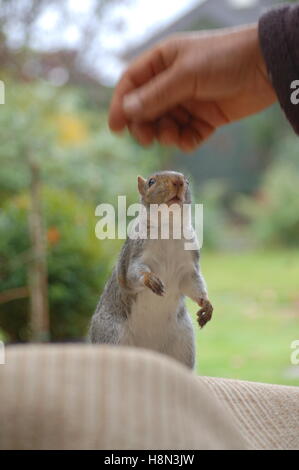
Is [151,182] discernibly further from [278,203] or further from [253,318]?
[278,203]

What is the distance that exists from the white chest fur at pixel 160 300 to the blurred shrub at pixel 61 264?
1.03m

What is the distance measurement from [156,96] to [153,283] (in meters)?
0.29

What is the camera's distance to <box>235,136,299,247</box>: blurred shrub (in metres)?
2.83

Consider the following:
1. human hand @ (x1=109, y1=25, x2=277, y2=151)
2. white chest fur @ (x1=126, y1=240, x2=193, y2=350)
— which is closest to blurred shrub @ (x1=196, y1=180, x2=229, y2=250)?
human hand @ (x1=109, y1=25, x2=277, y2=151)

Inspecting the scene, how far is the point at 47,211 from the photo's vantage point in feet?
6.86

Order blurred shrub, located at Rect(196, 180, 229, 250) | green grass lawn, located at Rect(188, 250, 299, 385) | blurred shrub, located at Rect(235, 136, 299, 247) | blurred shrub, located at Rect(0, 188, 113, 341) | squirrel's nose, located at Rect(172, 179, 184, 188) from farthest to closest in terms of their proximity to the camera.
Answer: blurred shrub, located at Rect(235, 136, 299, 247) → blurred shrub, located at Rect(196, 180, 229, 250) → green grass lawn, located at Rect(188, 250, 299, 385) → blurred shrub, located at Rect(0, 188, 113, 341) → squirrel's nose, located at Rect(172, 179, 184, 188)

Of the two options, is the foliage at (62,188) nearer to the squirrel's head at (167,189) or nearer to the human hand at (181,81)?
the human hand at (181,81)

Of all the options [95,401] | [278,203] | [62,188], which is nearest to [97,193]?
[62,188]

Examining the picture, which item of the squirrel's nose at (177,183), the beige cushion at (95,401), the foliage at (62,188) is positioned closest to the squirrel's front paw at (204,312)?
the squirrel's nose at (177,183)

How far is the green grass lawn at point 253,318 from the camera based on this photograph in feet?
7.47

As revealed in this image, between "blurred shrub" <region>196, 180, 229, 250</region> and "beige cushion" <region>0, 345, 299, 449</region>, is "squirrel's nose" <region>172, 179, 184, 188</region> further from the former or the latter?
"blurred shrub" <region>196, 180, 229, 250</region>

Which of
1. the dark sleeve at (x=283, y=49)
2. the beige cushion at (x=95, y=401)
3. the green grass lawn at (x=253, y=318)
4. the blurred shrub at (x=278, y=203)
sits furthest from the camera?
the blurred shrub at (x=278, y=203)
